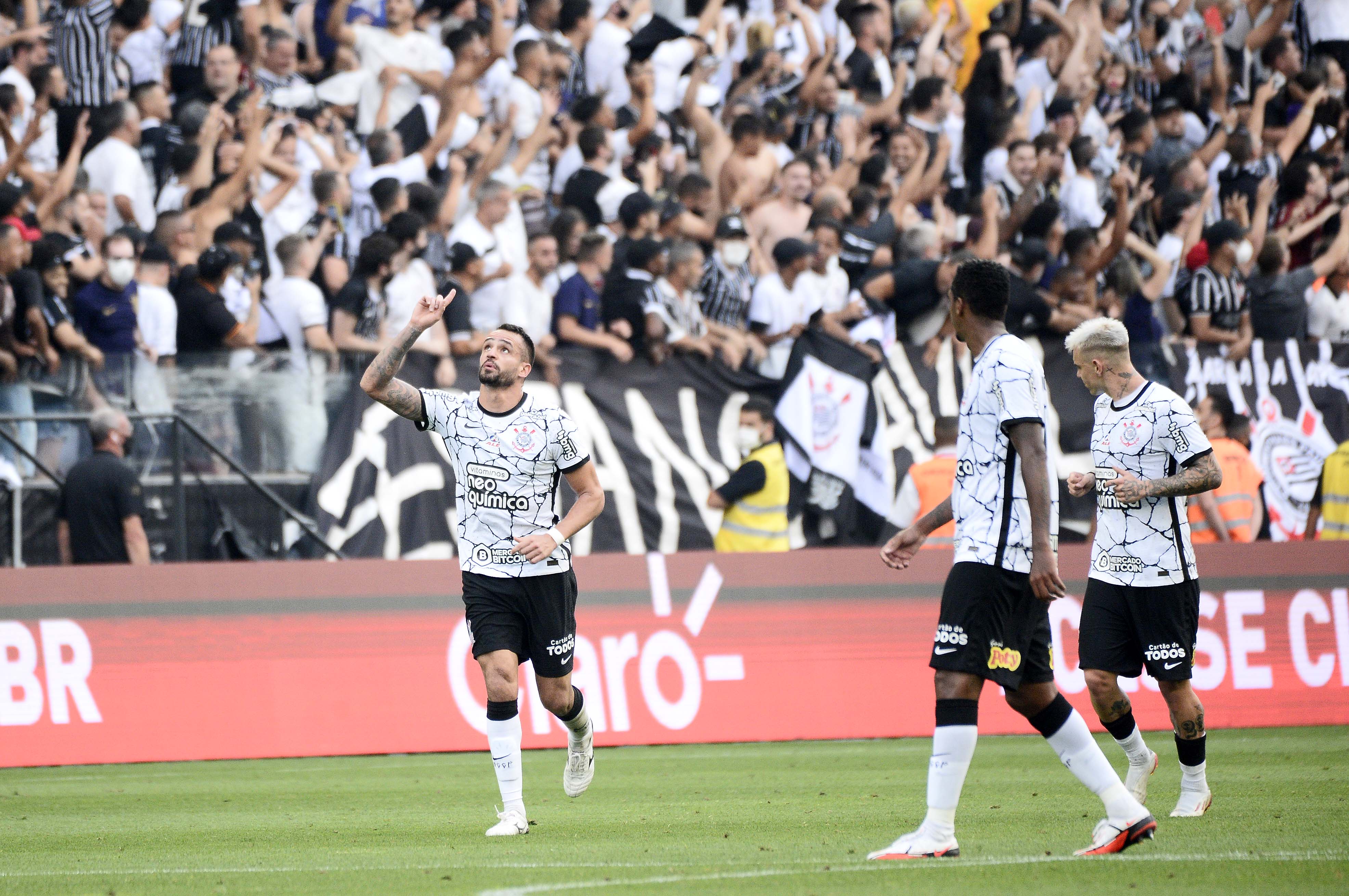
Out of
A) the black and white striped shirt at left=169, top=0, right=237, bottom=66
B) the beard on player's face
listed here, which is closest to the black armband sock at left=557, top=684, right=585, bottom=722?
the beard on player's face

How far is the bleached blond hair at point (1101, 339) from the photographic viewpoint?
835cm

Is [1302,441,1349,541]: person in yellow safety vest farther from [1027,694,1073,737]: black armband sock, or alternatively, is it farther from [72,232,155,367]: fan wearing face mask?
[72,232,155,367]: fan wearing face mask

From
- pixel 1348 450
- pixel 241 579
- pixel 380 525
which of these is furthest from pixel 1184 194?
pixel 241 579

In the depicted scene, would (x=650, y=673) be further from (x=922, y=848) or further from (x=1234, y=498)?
(x=922, y=848)

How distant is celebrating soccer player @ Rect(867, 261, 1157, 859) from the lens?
6.51 metres

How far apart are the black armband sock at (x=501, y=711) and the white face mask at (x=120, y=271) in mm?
7500

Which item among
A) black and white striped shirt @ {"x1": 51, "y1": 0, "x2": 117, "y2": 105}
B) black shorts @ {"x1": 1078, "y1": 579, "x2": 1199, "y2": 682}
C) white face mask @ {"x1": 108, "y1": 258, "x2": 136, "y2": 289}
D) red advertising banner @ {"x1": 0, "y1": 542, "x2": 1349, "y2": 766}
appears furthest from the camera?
black and white striped shirt @ {"x1": 51, "y1": 0, "x2": 117, "y2": 105}

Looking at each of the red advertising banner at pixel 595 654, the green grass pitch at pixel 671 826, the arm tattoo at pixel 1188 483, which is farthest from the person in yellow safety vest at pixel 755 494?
the arm tattoo at pixel 1188 483

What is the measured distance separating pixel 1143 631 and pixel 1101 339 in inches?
57.4

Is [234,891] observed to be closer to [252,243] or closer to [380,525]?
[380,525]

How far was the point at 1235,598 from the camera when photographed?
44.8 ft

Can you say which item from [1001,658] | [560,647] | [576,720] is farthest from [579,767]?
[1001,658]

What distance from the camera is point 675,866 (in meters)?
6.76

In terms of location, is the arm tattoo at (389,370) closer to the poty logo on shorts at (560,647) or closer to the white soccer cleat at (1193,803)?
the poty logo on shorts at (560,647)
